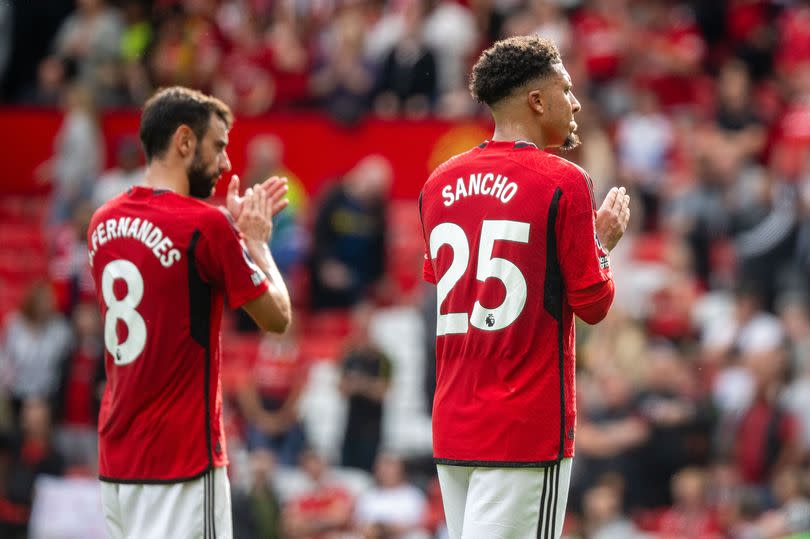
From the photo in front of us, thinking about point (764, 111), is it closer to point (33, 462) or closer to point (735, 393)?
point (735, 393)

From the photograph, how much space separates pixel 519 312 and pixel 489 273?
17 centimetres

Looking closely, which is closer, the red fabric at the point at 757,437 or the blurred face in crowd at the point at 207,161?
the blurred face in crowd at the point at 207,161

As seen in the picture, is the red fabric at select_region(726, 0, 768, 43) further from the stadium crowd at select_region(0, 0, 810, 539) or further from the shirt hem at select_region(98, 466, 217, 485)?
the shirt hem at select_region(98, 466, 217, 485)

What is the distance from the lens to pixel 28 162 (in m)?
18.3

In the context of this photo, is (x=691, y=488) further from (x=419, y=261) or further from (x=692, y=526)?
(x=419, y=261)

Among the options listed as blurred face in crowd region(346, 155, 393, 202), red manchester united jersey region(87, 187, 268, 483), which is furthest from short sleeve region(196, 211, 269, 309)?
blurred face in crowd region(346, 155, 393, 202)

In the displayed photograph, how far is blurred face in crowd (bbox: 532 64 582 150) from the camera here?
15.9 ft

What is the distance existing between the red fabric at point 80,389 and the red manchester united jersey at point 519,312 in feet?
30.8

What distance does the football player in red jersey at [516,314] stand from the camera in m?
4.63

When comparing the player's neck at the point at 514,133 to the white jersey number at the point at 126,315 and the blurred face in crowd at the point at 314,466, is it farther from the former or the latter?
the blurred face in crowd at the point at 314,466

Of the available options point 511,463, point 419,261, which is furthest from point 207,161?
point 419,261

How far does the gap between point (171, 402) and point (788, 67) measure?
11.9 metres

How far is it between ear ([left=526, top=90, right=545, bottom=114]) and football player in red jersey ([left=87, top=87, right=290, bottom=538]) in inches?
48.1

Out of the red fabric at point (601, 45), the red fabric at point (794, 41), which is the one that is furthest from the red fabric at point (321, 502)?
the red fabric at point (794, 41)
